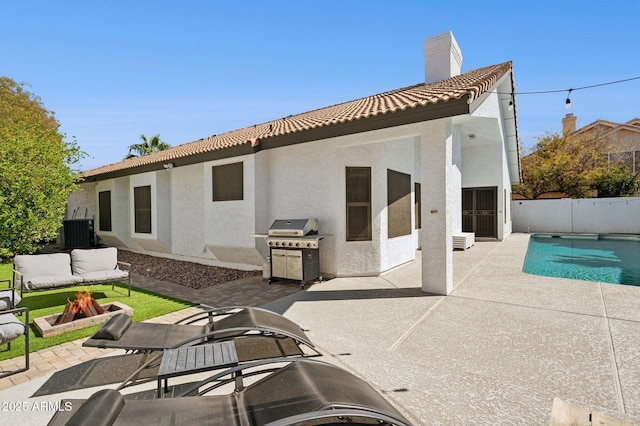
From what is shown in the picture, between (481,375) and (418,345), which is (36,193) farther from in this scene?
(481,375)

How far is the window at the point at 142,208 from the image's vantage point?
49.9 feet

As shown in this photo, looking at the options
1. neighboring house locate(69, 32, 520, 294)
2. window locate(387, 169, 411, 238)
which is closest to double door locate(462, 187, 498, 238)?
neighboring house locate(69, 32, 520, 294)

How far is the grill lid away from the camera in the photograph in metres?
9.28

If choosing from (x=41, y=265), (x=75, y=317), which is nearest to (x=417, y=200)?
(x=75, y=317)

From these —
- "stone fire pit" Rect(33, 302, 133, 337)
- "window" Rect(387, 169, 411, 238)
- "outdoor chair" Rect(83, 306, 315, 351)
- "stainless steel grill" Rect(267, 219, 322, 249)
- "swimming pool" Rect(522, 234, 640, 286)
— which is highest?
"window" Rect(387, 169, 411, 238)

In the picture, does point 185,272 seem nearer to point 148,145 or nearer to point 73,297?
point 73,297

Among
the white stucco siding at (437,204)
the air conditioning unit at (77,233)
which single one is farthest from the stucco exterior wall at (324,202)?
the air conditioning unit at (77,233)

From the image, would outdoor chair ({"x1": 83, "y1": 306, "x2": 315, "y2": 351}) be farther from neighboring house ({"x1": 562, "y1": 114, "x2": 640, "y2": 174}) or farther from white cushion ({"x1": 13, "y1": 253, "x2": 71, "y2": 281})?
neighboring house ({"x1": 562, "y1": 114, "x2": 640, "y2": 174})

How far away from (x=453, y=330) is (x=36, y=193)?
38.7 ft

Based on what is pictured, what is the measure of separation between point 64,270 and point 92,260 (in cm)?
63

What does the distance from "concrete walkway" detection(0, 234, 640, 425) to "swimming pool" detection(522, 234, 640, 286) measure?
286 cm

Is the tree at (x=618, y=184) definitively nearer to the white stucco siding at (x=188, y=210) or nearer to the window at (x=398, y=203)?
the window at (x=398, y=203)

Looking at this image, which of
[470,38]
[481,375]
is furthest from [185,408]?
[470,38]

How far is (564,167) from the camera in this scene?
2783cm
